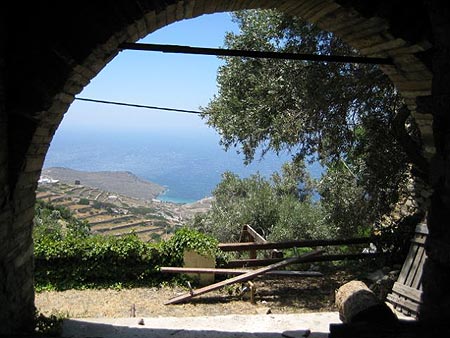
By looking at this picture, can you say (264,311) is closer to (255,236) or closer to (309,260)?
(309,260)

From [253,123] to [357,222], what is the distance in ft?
15.4

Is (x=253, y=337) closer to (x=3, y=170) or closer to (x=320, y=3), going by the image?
(x=3, y=170)

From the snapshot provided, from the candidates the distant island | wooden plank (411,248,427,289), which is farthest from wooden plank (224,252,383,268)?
the distant island

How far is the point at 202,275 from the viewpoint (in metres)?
8.80

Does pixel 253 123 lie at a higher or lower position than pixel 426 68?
higher

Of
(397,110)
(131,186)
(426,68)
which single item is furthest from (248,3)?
(131,186)

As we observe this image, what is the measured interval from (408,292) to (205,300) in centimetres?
400

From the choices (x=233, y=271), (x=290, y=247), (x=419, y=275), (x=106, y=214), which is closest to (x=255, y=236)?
(x=290, y=247)

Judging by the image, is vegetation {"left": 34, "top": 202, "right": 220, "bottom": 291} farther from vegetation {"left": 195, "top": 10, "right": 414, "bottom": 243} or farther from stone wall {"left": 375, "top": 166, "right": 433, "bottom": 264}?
stone wall {"left": 375, "top": 166, "right": 433, "bottom": 264}

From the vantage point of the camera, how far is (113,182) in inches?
4385

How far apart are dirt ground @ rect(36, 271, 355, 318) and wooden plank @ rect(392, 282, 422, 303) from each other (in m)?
1.81

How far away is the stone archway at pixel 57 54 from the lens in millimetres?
2990

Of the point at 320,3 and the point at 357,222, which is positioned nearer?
the point at 320,3

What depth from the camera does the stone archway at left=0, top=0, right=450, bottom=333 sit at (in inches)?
118
